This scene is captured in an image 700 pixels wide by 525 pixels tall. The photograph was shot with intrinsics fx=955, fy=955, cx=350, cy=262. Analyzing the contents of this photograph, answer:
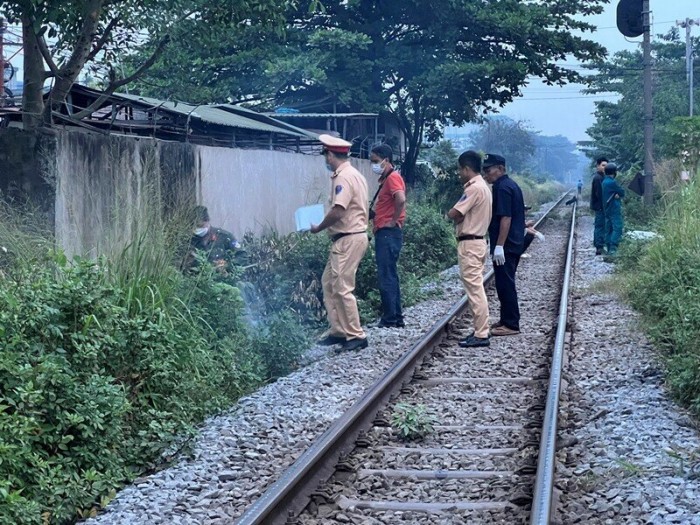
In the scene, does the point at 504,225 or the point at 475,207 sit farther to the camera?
the point at 504,225

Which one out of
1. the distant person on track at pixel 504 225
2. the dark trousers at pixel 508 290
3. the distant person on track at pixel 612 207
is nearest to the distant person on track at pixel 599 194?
the distant person on track at pixel 612 207

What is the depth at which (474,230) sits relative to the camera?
9.58 metres

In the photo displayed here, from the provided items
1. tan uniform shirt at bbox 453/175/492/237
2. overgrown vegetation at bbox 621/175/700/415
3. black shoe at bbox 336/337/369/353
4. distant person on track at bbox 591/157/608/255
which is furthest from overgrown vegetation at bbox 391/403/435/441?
distant person on track at bbox 591/157/608/255

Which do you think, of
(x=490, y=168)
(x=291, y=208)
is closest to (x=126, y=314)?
(x=490, y=168)

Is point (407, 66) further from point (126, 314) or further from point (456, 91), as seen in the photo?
point (126, 314)

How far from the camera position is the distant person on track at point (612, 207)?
17.4 meters

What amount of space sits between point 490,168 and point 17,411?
600 centimetres

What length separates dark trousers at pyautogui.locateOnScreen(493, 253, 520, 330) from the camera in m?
10.1

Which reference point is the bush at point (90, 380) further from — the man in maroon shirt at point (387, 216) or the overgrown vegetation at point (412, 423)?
the man in maroon shirt at point (387, 216)

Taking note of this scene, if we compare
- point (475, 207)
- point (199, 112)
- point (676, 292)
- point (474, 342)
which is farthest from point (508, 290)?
point (199, 112)

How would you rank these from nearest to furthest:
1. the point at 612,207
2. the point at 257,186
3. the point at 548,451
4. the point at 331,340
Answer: the point at 548,451 < the point at 331,340 < the point at 257,186 < the point at 612,207

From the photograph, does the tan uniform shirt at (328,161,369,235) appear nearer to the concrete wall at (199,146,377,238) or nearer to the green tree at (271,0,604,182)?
the concrete wall at (199,146,377,238)

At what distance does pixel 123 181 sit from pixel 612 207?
10.5m

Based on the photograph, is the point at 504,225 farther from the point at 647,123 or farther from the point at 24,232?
the point at 647,123
